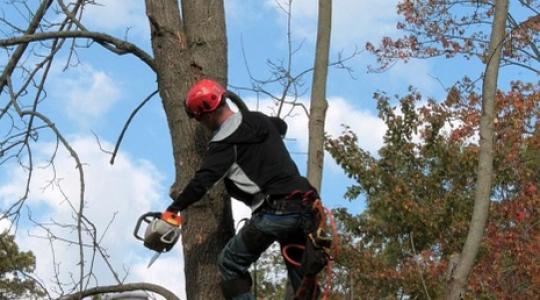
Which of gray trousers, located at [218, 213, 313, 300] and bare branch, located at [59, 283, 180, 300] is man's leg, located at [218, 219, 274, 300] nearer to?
gray trousers, located at [218, 213, 313, 300]

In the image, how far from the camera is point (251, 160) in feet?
14.2

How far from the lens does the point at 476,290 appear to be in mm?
13031

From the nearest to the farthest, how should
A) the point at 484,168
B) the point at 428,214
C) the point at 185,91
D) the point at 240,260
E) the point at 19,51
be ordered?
the point at 240,260
the point at 185,91
the point at 19,51
the point at 484,168
the point at 428,214

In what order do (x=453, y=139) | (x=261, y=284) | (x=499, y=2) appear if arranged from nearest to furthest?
(x=499, y=2) < (x=453, y=139) < (x=261, y=284)

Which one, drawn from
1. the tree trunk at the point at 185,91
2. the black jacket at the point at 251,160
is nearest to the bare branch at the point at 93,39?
the tree trunk at the point at 185,91

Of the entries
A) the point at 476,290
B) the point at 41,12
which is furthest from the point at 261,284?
the point at 41,12

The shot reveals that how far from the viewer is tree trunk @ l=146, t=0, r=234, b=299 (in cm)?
430

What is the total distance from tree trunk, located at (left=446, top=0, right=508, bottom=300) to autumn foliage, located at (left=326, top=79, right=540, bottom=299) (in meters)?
6.82

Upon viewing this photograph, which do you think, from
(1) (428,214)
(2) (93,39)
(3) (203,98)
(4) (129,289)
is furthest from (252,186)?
(1) (428,214)

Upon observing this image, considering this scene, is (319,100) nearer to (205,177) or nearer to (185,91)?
(185,91)

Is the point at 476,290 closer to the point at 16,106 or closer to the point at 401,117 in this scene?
the point at 401,117

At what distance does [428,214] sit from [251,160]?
9.70 m

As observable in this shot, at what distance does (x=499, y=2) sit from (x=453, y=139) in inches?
336

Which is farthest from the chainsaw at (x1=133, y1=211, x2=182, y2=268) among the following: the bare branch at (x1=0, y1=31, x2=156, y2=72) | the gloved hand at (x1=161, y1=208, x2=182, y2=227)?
the bare branch at (x1=0, y1=31, x2=156, y2=72)
